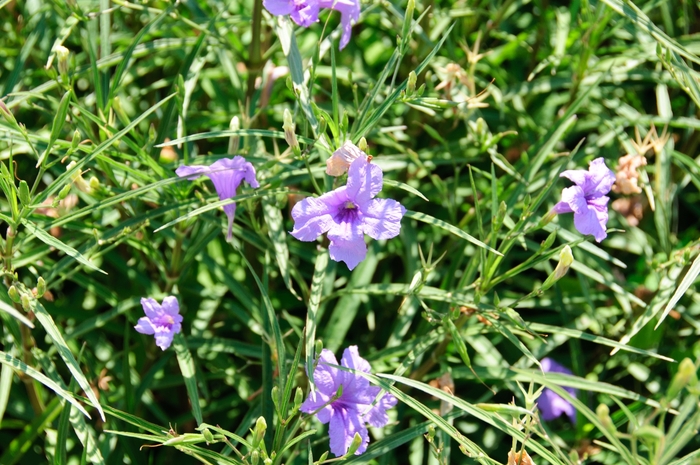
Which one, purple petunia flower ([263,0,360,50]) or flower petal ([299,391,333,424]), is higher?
purple petunia flower ([263,0,360,50])

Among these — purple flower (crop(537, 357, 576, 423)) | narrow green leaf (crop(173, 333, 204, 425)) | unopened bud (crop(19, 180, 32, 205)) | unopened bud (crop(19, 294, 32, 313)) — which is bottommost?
purple flower (crop(537, 357, 576, 423))

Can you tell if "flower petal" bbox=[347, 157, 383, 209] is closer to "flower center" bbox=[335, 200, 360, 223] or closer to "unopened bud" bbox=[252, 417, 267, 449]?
"flower center" bbox=[335, 200, 360, 223]

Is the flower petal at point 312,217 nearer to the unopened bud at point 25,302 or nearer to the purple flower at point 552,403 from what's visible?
the unopened bud at point 25,302

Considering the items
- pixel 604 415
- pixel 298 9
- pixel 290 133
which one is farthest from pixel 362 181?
pixel 604 415

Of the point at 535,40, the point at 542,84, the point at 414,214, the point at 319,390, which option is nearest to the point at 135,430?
the point at 319,390

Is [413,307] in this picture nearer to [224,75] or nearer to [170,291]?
[170,291]

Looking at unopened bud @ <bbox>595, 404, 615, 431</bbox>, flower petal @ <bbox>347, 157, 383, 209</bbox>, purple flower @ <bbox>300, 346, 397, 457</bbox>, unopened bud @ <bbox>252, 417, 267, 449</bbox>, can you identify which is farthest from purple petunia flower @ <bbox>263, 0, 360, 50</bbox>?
unopened bud @ <bbox>595, 404, 615, 431</bbox>

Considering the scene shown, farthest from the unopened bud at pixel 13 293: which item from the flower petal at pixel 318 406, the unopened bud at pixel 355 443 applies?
the unopened bud at pixel 355 443

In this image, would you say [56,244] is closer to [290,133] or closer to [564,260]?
[290,133]
